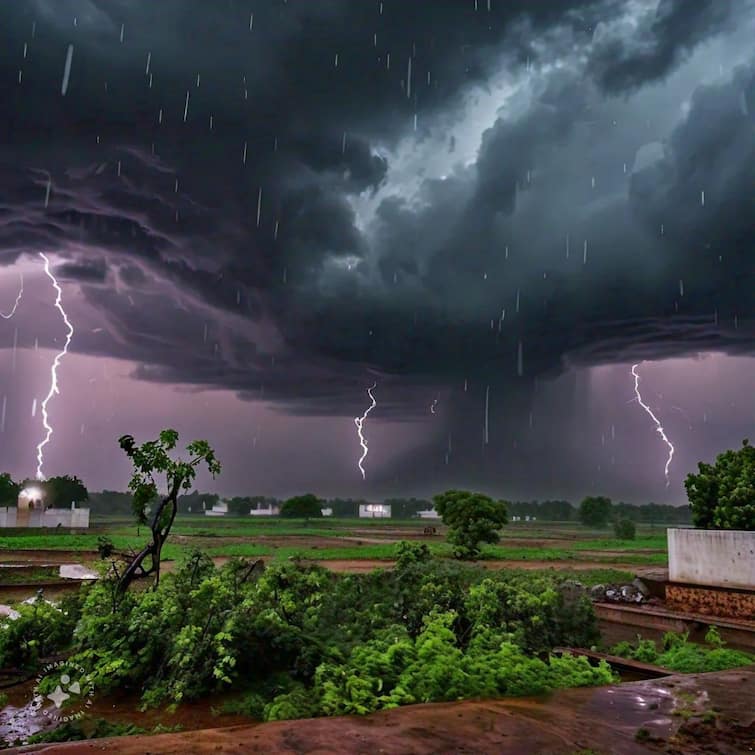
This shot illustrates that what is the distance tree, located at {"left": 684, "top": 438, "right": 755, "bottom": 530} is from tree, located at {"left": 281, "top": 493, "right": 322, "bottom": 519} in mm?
104197

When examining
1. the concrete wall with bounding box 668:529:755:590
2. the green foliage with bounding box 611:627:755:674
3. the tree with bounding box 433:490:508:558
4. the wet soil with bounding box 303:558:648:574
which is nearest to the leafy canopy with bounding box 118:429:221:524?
the green foliage with bounding box 611:627:755:674

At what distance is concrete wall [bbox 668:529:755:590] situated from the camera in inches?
712

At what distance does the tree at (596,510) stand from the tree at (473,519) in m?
97.1

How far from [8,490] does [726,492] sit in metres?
91.7

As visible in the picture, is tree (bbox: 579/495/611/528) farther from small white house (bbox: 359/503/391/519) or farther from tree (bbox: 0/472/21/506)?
tree (bbox: 0/472/21/506)

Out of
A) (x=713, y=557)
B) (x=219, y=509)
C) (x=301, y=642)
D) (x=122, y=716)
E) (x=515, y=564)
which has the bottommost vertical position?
(x=219, y=509)

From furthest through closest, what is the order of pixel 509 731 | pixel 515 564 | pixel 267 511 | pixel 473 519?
pixel 267 511
pixel 473 519
pixel 515 564
pixel 509 731

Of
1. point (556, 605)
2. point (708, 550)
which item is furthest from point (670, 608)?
point (556, 605)

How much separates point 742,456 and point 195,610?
781 inches

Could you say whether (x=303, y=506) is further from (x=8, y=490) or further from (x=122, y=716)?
(x=122, y=716)

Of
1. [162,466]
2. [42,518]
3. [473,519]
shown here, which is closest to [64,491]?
[42,518]

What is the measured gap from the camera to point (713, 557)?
1909 centimetres

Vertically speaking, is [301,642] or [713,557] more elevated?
[713,557]

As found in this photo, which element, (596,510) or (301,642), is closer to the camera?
(301,642)
